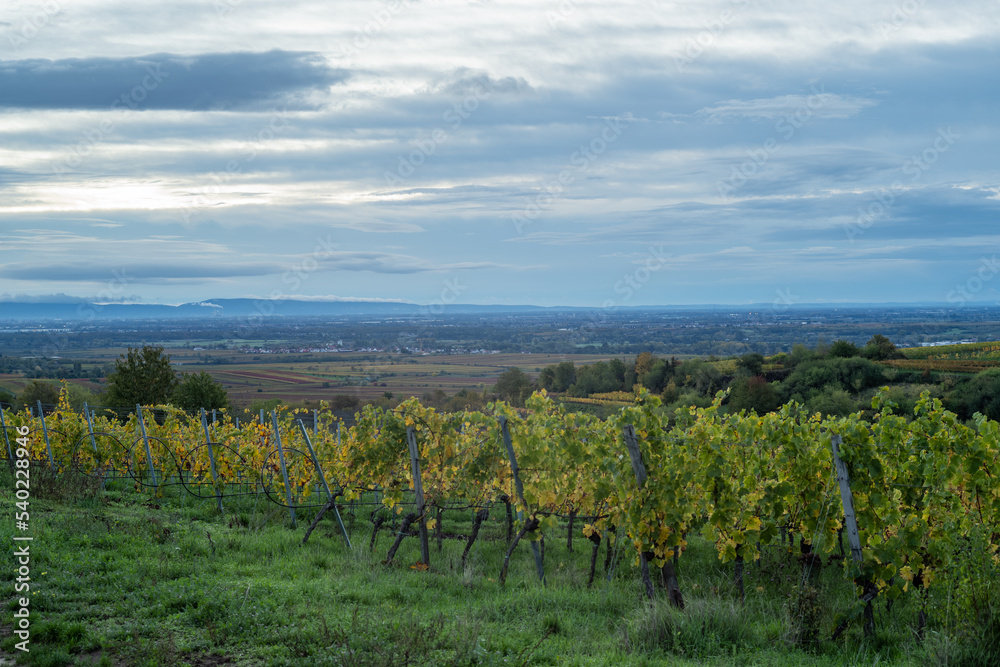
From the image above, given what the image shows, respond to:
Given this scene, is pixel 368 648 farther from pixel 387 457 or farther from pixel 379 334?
pixel 379 334

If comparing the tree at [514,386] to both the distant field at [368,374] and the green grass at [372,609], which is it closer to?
the distant field at [368,374]

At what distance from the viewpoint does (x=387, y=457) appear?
862cm

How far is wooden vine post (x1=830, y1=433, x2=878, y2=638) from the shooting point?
5418 millimetres

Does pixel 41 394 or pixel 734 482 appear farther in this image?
pixel 41 394

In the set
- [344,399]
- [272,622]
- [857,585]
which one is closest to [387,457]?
[272,622]

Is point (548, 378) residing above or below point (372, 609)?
below

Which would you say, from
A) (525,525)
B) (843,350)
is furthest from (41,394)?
(843,350)

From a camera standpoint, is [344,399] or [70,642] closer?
[70,642]

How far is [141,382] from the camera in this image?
30453 mm

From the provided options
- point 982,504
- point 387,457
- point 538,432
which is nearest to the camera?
point 982,504

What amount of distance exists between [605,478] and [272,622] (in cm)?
329

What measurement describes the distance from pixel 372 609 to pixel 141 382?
1124 inches

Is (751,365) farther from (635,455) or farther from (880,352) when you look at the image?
(635,455)

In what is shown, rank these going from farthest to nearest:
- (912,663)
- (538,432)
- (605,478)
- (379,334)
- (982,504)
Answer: (379,334) < (538,432) < (605,478) < (982,504) < (912,663)
